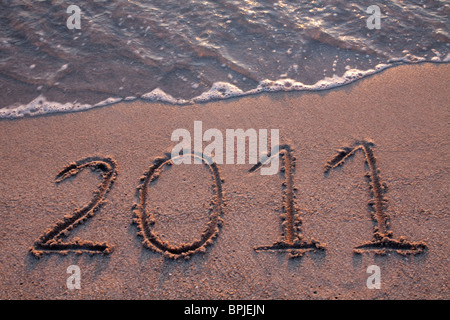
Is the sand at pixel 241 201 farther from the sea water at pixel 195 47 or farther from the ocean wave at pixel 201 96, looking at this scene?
the sea water at pixel 195 47

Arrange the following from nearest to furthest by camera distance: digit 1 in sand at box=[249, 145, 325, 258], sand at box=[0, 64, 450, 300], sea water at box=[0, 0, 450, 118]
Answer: sand at box=[0, 64, 450, 300] < digit 1 in sand at box=[249, 145, 325, 258] < sea water at box=[0, 0, 450, 118]

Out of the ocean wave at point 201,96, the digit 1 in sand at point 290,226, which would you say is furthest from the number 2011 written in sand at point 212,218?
the ocean wave at point 201,96

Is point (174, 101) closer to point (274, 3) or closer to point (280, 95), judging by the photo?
point (280, 95)

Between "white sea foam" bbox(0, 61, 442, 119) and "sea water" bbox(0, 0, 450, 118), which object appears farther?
"sea water" bbox(0, 0, 450, 118)

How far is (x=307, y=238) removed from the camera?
2.45m

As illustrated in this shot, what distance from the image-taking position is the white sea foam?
3.44 meters

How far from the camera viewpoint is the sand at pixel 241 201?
229 cm

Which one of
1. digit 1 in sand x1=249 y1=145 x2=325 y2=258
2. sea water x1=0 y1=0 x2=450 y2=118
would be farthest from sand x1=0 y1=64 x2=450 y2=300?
sea water x1=0 y1=0 x2=450 y2=118

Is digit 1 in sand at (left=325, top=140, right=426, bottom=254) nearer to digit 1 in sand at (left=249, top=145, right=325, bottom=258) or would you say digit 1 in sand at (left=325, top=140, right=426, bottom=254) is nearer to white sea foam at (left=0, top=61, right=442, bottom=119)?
digit 1 in sand at (left=249, top=145, right=325, bottom=258)

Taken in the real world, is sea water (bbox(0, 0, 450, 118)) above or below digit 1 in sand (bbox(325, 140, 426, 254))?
above

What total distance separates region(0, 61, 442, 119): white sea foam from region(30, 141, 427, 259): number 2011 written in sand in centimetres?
80

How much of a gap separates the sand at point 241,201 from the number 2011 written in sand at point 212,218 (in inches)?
0.5

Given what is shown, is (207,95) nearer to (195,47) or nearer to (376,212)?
(195,47)

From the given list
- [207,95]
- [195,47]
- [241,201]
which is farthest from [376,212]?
[195,47]
